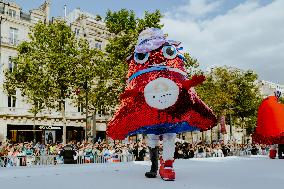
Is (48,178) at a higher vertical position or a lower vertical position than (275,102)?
lower

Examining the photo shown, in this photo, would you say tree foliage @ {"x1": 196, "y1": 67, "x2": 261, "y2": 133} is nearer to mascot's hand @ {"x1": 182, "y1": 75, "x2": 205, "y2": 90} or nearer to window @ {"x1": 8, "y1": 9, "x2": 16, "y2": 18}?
window @ {"x1": 8, "y1": 9, "x2": 16, "y2": 18}

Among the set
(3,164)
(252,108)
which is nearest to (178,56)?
(3,164)

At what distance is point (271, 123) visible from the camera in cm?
967

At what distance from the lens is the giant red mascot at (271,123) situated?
954cm

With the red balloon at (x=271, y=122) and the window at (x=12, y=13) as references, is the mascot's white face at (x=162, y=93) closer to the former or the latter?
the red balloon at (x=271, y=122)

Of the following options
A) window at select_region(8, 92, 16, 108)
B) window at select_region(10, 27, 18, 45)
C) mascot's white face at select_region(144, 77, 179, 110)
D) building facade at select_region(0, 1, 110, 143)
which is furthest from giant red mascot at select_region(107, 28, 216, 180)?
window at select_region(10, 27, 18, 45)

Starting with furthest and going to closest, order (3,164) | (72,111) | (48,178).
Result: (72,111) → (3,164) → (48,178)

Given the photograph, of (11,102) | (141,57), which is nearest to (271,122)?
(141,57)

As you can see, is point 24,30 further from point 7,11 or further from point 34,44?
point 34,44

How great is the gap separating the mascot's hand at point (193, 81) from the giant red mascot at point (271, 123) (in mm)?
5350

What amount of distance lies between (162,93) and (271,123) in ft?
18.4

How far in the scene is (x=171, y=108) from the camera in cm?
515

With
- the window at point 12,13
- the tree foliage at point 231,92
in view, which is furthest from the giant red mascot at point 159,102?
the window at point 12,13

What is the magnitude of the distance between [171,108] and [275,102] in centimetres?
566
